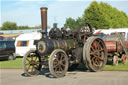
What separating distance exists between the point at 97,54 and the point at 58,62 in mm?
2476

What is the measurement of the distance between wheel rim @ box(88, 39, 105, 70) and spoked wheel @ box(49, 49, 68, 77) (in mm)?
1602

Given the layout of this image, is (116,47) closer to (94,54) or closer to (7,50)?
(94,54)

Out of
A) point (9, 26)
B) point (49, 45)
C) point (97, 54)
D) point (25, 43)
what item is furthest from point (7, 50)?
point (9, 26)

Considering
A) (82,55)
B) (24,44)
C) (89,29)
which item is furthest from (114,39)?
(24,44)

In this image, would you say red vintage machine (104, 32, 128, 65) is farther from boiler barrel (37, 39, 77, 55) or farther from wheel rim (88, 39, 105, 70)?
boiler barrel (37, 39, 77, 55)

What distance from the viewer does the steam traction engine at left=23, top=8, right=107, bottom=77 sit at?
9781 mm

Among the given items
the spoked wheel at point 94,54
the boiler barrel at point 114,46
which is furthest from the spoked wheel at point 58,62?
the boiler barrel at point 114,46

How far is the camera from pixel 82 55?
10727mm

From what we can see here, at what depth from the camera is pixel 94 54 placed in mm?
11031

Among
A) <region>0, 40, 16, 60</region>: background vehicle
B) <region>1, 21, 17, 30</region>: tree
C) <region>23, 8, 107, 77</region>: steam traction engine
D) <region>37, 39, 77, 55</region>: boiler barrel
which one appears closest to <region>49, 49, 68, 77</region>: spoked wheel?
<region>23, 8, 107, 77</region>: steam traction engine

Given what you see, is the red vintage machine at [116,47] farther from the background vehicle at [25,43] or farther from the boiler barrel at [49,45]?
the background vehicle at [25,43]

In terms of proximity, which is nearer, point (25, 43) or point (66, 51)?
point (66, 51)

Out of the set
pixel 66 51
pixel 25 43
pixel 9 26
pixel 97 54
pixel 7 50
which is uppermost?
pixel 9 26

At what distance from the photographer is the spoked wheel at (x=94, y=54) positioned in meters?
10.3
